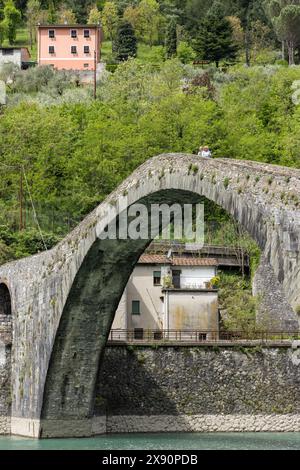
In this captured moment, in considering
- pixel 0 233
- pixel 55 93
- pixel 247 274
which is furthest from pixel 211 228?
pixel 55 93

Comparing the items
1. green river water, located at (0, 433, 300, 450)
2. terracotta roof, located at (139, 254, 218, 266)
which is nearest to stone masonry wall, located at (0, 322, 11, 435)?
green river water, located at (0, 433, 300, 450)

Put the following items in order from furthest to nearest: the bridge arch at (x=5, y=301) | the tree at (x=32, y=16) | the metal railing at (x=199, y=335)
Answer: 1. the tree at (x=32, y=16)
2. the metal railing at (x=199, y=335)
3. the bridge arch at (x=5, y=301)

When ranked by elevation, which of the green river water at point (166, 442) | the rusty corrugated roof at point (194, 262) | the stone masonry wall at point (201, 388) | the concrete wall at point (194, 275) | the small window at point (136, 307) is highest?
the rusty corrugated roof at point (194, 262)

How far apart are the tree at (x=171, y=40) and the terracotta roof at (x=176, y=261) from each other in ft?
169

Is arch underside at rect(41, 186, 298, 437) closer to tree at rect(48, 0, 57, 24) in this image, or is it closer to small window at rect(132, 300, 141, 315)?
small window at rect(132, 300, 141, 315)

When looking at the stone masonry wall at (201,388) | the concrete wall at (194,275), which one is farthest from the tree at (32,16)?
the stone masonry wall at (201,388)

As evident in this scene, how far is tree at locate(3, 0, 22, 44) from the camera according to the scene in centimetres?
11856

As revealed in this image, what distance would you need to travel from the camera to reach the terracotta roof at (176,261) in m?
55.2

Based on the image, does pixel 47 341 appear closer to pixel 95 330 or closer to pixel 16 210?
pixel 95 330

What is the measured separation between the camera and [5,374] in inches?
1642

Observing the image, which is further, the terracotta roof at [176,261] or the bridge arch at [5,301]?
→ the terracotta roof at [176,261]

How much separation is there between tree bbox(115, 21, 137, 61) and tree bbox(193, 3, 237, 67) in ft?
17.1

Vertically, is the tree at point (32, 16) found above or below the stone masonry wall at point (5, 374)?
above

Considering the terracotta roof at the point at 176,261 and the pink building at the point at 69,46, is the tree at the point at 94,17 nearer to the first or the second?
the pink building at the point at 69,46
